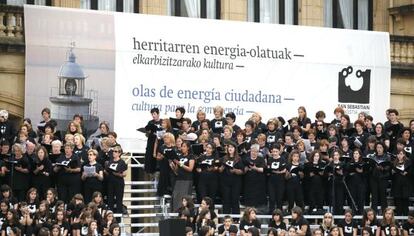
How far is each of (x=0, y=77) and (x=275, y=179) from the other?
7604 millimetres

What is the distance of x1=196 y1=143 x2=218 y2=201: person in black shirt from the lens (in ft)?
113

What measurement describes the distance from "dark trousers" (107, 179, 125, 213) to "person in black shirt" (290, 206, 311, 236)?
3.57 m

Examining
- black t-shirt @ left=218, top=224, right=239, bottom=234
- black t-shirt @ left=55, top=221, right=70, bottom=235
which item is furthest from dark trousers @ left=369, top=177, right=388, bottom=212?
black t-shirt @ left=55, top=221, right=70, bottom=235

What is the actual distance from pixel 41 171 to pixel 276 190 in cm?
509

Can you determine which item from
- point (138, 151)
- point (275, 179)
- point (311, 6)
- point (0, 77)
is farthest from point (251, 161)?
point (311, 6)

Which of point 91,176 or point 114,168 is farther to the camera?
point 114,168

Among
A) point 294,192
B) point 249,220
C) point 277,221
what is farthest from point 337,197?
point 249,220

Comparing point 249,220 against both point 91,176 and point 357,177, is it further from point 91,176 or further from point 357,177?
point 357,177

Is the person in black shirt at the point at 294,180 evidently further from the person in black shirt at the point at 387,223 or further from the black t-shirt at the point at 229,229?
the black t-shirt at the point at 229,229

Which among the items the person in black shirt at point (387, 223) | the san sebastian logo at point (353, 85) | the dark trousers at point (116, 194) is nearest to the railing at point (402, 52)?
the san sebastian logo at point (353, 85)

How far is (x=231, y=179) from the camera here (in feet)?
113

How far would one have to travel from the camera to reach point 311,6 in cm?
4534

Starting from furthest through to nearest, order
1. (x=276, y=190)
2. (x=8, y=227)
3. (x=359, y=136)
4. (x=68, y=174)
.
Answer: (x=359, y=136), (x=276, y=190), (x=68, y=174), (x=8, y=227)

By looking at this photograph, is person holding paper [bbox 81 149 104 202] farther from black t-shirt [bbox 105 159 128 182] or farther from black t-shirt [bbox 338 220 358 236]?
black t-shirt [bbox 338 220 358 236]
